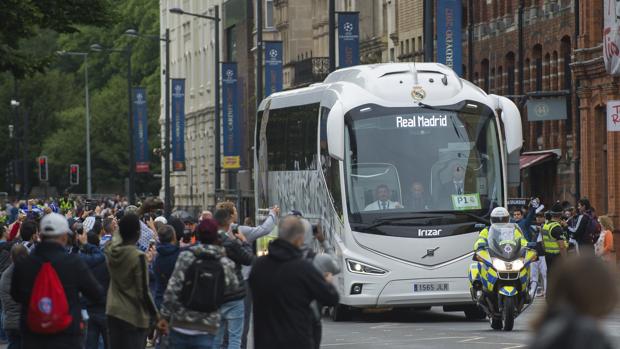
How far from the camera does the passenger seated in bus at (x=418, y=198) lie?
2575 centimetres

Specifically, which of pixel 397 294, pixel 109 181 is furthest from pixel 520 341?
pixel 109 181

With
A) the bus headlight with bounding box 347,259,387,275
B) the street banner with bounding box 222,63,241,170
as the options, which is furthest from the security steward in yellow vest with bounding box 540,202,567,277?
the street banner with bounding box 222,63,241,170

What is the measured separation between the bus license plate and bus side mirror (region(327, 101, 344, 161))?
2114 mm

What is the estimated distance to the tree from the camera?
3145 centimetres

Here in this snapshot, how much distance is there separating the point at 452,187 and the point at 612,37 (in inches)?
591

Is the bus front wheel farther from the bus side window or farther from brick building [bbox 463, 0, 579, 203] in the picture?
brick building [bbox 463, 0, 579, 203]

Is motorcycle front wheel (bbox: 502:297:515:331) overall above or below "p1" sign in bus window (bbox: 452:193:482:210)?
below

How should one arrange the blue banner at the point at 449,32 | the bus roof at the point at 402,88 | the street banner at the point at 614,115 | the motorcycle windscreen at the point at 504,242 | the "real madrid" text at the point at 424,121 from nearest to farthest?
the motorcycle windscreen at the point at 504,242
the "real madrid" text at the point at 424,121
the bus roof at the point at 402,88
the street banner at the point at 614,115
the blue banner at the point at 449,32

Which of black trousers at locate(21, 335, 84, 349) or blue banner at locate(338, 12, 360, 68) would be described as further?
blue banner at locate(338, 12, 360, 68)

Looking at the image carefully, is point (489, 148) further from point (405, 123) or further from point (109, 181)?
point (109, 181)

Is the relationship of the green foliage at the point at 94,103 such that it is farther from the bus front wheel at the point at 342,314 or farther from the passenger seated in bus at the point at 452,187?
the passenger seated in bus at the point at 452,187

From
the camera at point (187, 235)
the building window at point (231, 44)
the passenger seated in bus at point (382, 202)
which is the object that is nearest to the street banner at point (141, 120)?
the building window at point (231, 44)

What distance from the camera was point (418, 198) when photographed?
2583 cm

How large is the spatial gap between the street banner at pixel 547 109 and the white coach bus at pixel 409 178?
17553 mm
